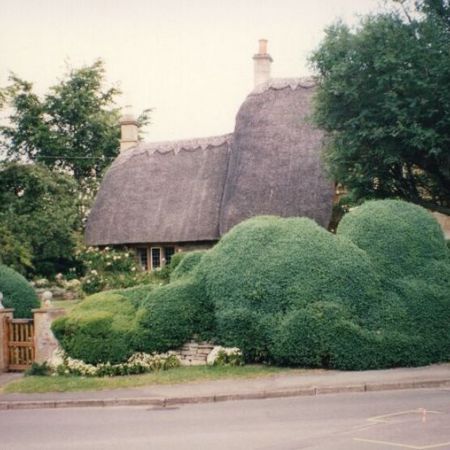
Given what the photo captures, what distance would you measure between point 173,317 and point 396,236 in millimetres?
5480

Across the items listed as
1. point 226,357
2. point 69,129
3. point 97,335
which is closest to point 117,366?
point 97,335

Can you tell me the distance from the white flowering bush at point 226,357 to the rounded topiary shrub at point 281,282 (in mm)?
185

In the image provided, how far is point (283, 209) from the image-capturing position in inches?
1016

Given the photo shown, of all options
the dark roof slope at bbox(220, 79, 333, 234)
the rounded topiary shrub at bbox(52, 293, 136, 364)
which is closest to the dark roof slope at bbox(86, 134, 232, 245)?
the dark roof slope at bbox(220, 79, 333, 234)

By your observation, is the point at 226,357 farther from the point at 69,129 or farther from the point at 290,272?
the point at 69,129

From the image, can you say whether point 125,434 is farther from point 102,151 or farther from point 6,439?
point 102,151

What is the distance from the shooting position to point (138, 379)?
1417 centimetres

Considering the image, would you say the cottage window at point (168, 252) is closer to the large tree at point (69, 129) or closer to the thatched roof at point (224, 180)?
the thatched roof at point (224, 180)

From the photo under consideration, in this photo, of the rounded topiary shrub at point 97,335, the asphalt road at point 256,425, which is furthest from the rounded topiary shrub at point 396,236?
the rounded topiary shrub at point 97,335

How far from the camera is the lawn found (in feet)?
45.3

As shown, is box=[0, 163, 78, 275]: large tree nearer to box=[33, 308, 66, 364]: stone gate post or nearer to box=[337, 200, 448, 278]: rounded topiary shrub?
box=[33, 308, 66, 364]: stone gate post

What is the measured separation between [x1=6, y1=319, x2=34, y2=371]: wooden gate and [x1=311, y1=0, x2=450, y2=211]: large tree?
33.2 feet

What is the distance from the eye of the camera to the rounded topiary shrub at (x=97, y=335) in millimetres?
15297

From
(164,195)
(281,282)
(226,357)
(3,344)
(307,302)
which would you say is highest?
(164,195)
